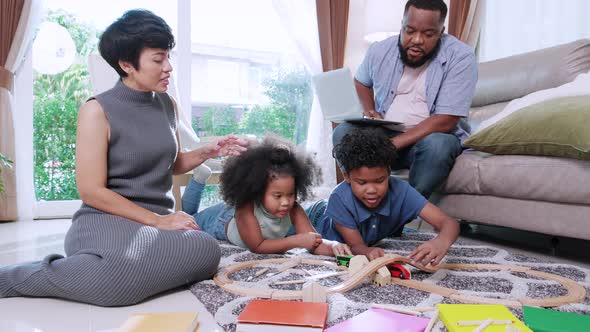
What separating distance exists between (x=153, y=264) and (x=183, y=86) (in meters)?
2.47

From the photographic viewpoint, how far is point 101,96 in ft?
4.15

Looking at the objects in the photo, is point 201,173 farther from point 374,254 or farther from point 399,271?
point 399,271

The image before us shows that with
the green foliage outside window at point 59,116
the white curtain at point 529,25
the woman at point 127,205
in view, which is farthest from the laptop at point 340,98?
the white curtain at point 529,25

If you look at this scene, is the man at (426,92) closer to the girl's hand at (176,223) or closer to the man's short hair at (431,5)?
the man's short hair at (431,5)

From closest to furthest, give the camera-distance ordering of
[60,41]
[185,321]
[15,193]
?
[185,321]
[15,193]
[60,41]

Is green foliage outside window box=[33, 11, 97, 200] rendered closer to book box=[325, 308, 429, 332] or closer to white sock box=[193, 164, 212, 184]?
white sock box=[193, 164, 212, 184]

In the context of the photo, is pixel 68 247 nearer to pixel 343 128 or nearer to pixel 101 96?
pixel 101 96

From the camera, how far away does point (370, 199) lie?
1.56 m

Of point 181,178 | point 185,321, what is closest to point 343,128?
point 181,178

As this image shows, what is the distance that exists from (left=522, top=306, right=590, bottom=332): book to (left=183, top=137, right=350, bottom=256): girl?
671 mm

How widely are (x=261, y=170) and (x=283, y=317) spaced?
791mm

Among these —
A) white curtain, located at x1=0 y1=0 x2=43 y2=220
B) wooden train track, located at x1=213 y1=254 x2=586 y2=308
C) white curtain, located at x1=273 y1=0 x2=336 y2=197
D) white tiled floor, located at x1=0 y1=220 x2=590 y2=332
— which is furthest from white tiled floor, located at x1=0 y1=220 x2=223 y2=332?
white curtain, located at x1=273 y1=0 x2=336 y2=197

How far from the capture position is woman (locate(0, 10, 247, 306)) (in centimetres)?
108

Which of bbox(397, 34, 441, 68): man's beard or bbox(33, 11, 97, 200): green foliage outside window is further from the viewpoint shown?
bbox(33, 11, 97, 200): green foliage outside window
